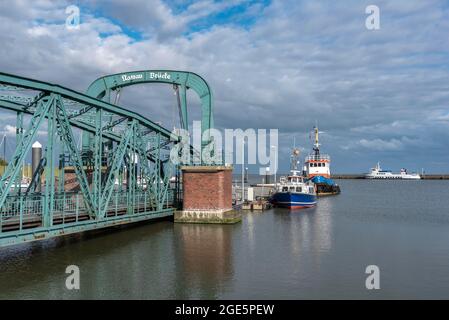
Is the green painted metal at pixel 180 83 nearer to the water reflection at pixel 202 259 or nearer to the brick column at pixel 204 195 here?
the brick column at pixel 204 195

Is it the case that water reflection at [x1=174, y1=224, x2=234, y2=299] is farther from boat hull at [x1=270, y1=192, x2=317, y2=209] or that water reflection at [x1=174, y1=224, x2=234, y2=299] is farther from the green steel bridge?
boat hull at [x1=270, y1=192, x2=317, y2=209]

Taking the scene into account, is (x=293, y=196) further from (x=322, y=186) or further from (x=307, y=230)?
(x=322, y=186)

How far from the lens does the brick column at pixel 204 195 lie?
35.3m

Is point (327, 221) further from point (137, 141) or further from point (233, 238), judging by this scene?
point (137, 141)

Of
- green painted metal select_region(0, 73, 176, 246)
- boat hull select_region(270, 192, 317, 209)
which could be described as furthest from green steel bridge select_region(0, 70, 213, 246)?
boat hull select_region(270, 192, 317, 209)

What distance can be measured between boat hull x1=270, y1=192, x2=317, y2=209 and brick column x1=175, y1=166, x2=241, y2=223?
19256 millimetres

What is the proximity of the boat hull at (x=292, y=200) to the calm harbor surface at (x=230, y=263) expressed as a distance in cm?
1887

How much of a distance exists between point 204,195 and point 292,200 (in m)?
20.9

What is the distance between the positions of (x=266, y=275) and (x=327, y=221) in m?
23.9

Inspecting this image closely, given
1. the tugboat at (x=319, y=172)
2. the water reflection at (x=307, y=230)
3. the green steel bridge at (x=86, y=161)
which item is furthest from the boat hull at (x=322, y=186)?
the green steel bridge at (x=86, y=161)

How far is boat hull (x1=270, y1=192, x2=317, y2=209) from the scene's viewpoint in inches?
2121
